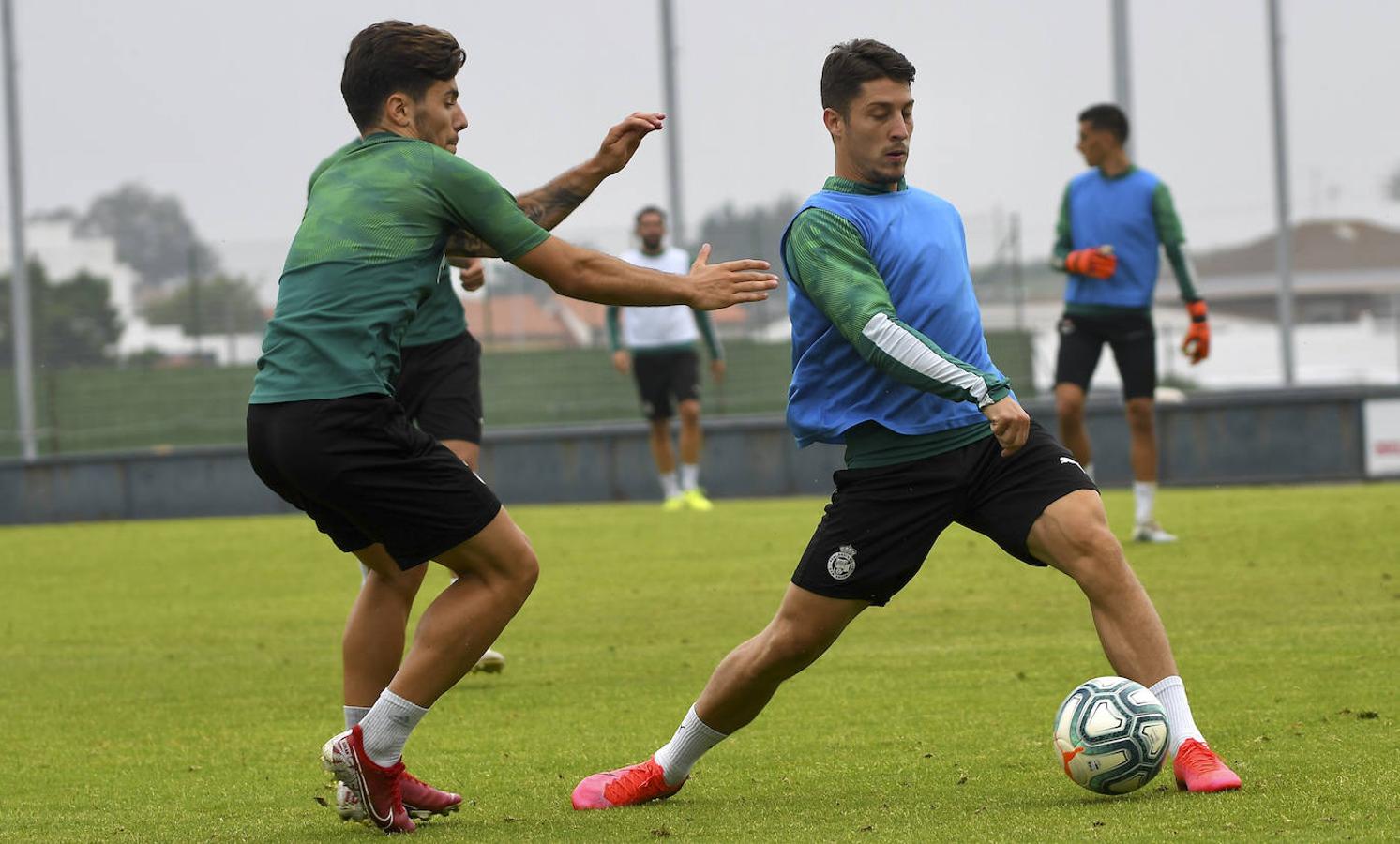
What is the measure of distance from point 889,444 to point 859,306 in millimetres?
435

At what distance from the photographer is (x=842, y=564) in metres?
4.99

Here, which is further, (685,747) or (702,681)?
(702,681)

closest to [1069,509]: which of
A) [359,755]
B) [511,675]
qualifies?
[359,755]

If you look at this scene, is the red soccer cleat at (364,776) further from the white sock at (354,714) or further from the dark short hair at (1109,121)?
the dark short hair at (1109,121)

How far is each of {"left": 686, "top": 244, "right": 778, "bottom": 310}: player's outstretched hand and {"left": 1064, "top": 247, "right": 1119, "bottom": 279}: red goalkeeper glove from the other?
6.89m

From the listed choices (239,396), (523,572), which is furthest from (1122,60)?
(523,572)

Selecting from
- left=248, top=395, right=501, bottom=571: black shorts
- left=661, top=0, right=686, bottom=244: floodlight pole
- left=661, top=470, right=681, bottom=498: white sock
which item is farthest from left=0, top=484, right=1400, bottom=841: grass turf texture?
left=661, top=0, right=686, bottom=244: floodlight pole

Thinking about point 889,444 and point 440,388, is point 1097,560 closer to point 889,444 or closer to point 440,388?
point 889,444

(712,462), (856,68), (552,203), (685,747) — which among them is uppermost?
(856,68)

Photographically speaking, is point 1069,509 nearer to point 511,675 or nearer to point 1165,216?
point 511,675

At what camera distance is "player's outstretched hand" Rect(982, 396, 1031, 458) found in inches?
185

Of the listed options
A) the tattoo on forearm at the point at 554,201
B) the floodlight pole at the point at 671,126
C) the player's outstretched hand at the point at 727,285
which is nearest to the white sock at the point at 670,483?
the floodlight pole at the point at 671,126

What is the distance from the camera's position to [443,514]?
4.73 metres

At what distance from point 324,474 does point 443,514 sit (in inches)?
12.0
